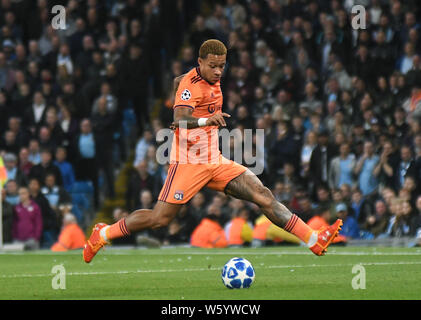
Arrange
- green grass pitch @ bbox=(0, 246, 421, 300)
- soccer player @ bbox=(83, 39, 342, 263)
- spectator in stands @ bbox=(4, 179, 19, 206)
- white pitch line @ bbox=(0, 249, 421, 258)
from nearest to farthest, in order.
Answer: green grass pitch @ bbox=(0, 246, 421, 300) → soccer player @ bbox=(83, 39, 342, 263) → white pitch line @ bbox=(0, 249, 421, 258) → spectator in stands @ bbox=(4, 179, 19, 206)

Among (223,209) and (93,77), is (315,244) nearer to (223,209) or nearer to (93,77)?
(223,209)

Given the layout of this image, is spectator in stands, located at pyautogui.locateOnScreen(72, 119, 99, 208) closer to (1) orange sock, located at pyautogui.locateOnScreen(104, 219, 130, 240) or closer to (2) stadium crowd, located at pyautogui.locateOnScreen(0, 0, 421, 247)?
(2) stadium crowd, located at pyautogui.locateOnScreen(0, 0, 421, 247)

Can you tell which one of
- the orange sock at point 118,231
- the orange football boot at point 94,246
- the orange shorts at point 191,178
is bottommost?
the orange football boot at point 94,246

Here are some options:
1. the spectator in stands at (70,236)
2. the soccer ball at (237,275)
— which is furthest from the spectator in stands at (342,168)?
the soccer ball at (237,275)

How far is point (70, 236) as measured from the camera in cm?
2027

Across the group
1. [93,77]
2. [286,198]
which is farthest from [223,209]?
[93,77]

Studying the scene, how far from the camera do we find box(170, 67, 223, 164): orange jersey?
36.7 ft

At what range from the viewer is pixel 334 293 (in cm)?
995

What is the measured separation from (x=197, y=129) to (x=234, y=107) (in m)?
9.87

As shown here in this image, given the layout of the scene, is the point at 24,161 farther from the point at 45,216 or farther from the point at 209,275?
the point at 209,275

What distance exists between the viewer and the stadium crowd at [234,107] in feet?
63.6

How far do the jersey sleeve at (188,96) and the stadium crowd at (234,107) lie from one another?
7.57m

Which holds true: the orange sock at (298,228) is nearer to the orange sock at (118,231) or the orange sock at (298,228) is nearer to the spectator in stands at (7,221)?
the orange sock at (118,231)

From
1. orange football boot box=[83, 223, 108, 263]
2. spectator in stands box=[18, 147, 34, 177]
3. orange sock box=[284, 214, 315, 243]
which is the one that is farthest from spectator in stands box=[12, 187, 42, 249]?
orange sock box=[284, 214, 315, 243]
